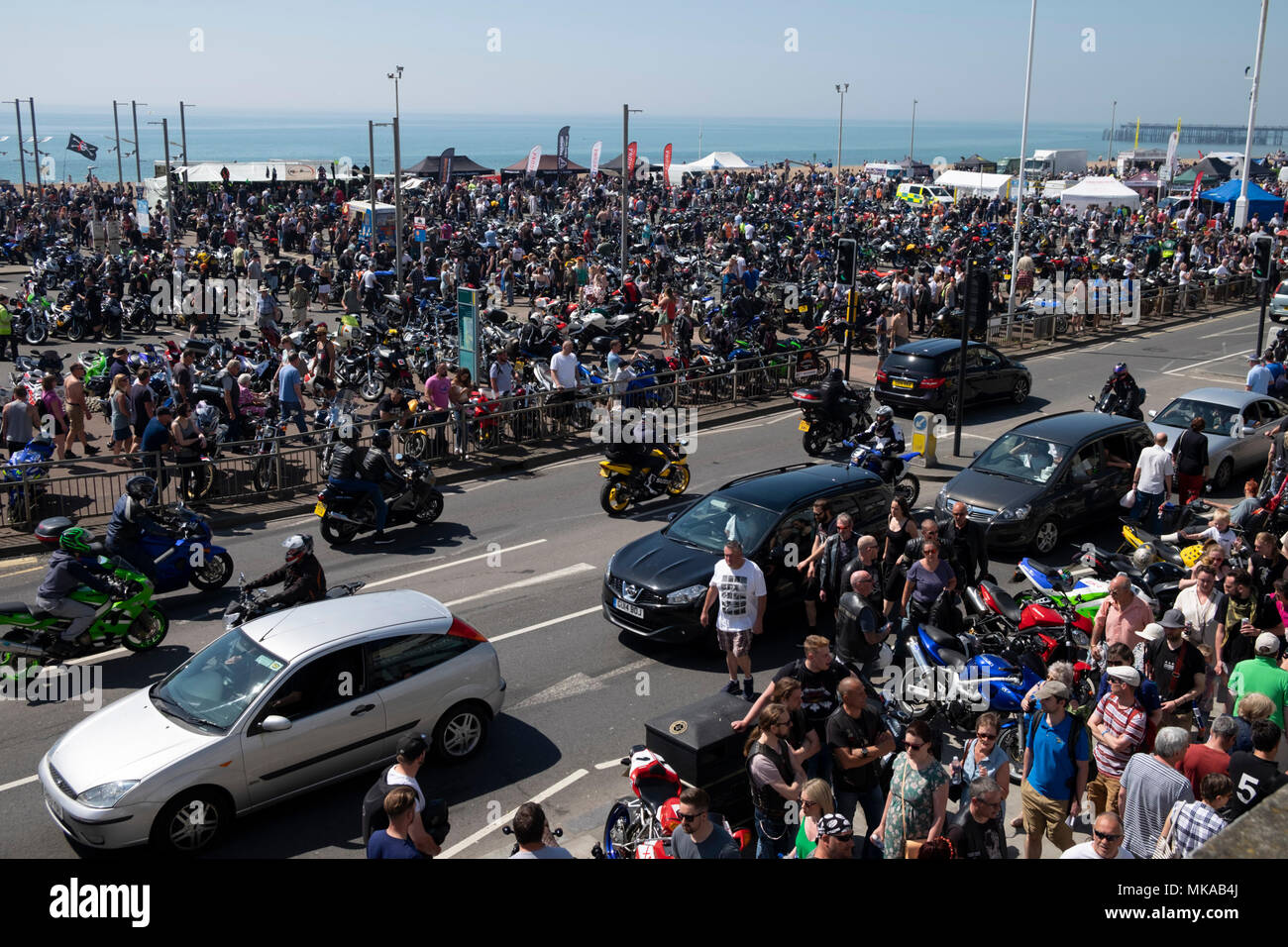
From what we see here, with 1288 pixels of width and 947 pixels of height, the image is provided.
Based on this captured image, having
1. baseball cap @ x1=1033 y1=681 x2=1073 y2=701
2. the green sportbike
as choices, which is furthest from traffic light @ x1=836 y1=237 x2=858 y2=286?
baseball cap @ x1=1033 y1=681 x2=1073 y2=701

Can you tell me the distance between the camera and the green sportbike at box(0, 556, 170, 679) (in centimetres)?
1049

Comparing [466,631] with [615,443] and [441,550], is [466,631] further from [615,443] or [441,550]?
[615,443]

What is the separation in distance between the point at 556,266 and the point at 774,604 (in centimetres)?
2459

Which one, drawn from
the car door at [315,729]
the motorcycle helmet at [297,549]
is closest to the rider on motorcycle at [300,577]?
the motorcycle helmet at [297,549]

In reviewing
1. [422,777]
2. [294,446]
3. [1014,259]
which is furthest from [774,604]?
[1014,259]

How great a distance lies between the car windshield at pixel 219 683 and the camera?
8.07 m

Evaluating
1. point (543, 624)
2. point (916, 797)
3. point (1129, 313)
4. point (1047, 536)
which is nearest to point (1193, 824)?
point (916, 797)

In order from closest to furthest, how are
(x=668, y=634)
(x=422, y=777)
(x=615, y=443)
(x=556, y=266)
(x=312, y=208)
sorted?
(x=422, y=777), (x=668, y=634), (x=615, y=443), (x=556, y=266), (x=312, y=208)

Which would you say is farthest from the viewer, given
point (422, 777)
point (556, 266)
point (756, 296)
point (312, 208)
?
point (312, 208)

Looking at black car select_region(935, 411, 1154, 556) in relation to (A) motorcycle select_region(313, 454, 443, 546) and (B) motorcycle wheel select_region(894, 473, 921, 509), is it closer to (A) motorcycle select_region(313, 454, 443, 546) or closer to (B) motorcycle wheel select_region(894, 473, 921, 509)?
(B) motorcycle wheel select_region(894, 473, 921, 509)

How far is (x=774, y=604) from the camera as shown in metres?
11.6

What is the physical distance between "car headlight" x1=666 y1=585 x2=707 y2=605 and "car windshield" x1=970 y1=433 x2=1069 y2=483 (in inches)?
224

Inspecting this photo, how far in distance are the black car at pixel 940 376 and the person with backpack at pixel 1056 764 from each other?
14.9 meters

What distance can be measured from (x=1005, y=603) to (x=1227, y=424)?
358 inches
